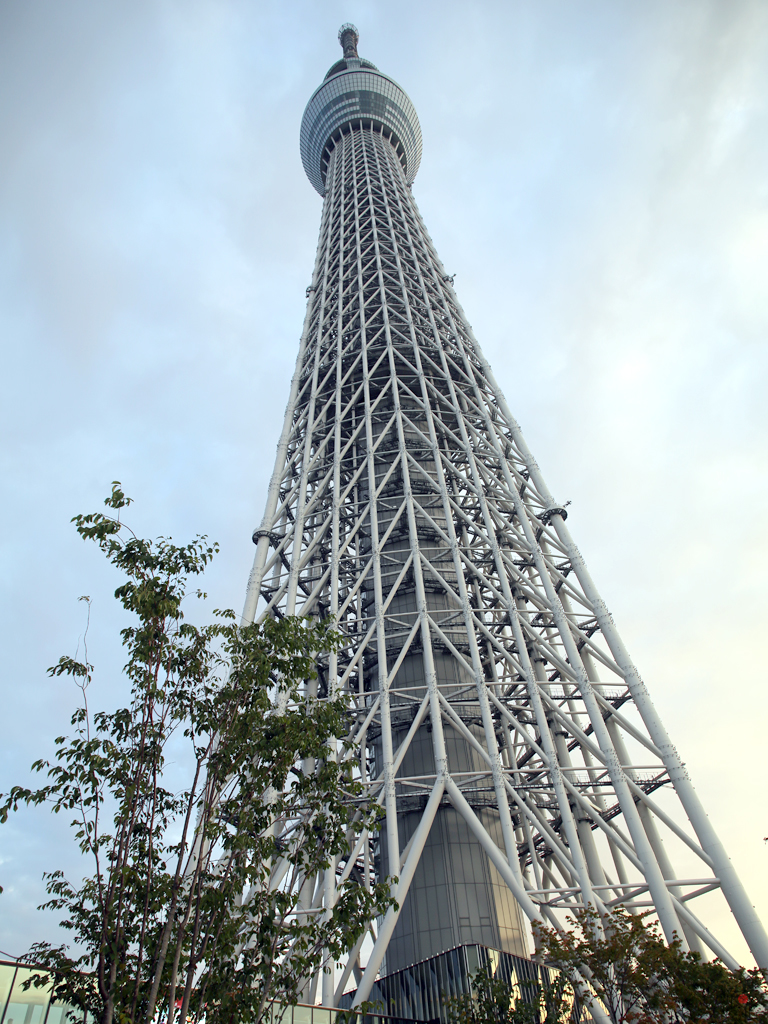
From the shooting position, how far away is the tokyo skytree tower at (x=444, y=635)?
22.0m

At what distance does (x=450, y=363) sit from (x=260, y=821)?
1302 inches

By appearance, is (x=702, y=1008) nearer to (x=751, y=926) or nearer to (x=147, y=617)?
(x=751, y=926)

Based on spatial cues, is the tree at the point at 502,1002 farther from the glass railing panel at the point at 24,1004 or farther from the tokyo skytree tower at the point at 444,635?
the glass railing panel at the point at 24,1004

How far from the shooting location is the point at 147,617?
445 inches

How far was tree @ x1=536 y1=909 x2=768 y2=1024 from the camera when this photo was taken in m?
14.3

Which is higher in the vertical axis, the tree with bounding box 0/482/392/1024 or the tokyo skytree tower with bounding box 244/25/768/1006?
the tokyo skytree tower with bounding box 244/25/768/1006

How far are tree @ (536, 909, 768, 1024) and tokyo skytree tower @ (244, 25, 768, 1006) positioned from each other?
2.69 meters

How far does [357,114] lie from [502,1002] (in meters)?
72.8

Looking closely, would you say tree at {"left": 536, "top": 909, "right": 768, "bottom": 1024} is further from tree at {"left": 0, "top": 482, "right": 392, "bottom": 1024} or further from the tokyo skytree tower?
tree at {"left": 0, "top": 482, "right": 392, "bottom": 1024}

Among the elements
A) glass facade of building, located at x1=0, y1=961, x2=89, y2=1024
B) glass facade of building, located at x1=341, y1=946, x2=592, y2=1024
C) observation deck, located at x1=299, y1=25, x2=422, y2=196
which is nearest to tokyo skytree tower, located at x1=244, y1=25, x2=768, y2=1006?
glass facade of building, located at x1=341, y1=946, x2=592, y2=1024

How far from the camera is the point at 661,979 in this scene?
15.9m

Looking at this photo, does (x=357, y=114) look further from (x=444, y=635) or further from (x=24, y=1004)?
(x=24, y=1004)

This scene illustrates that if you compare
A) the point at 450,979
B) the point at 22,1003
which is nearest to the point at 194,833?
the point at 22,1003

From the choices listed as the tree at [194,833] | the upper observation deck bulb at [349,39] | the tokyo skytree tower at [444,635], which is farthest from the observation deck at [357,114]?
the tree at [194,833]
